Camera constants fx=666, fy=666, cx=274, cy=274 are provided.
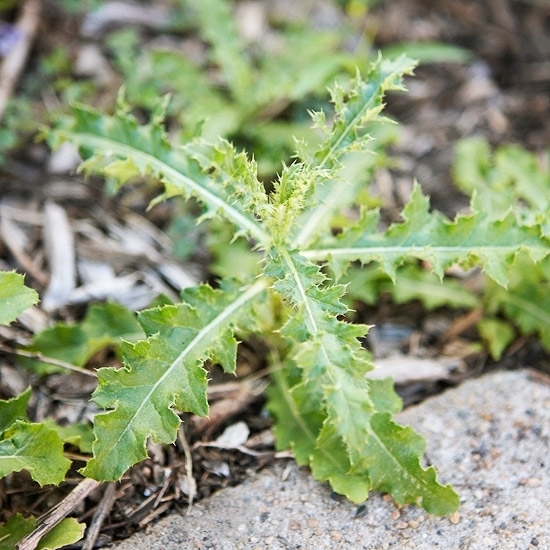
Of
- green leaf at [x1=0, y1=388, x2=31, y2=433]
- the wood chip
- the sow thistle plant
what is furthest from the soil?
the sow thistle plant

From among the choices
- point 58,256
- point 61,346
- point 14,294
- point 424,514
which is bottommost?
point 424,514

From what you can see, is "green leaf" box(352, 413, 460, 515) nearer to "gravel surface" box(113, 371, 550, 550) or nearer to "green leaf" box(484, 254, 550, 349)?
"gravel surface" box(113, 371, 550, 550)

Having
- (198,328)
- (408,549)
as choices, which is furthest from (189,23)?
(408,549)

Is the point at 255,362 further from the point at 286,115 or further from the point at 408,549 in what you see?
the point at 286,115

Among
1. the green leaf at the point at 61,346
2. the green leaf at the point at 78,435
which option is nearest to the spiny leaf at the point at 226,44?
the green leaf at the point at 61,346

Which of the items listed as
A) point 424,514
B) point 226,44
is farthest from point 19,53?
point 424,514

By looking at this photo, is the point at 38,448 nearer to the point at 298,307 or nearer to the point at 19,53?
the point at 298,307

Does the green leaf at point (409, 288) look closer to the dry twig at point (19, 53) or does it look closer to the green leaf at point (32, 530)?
the green leaf at point (32, 530)
